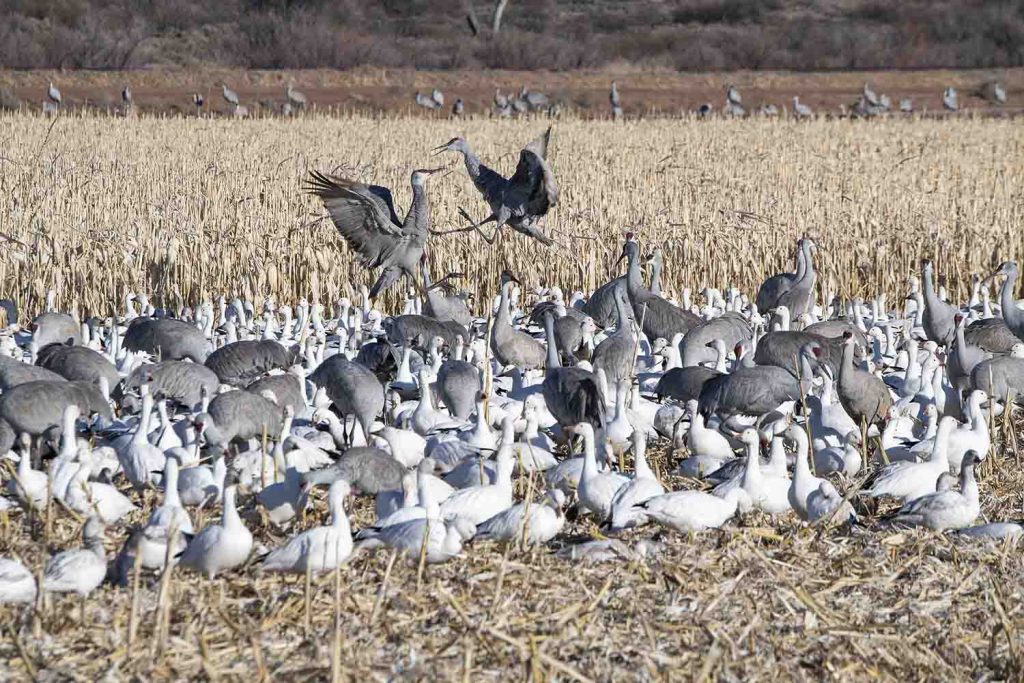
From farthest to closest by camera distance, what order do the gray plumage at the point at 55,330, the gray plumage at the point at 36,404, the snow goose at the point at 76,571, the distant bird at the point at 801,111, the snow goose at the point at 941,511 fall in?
1. the distant bird at the point at 801,111
2. the gray plumage at the point at 55,330
3. the gray plumage at the point at 36,404
4. the snow goose at the point at 941,511
5. the snow goose at the point at 76,571

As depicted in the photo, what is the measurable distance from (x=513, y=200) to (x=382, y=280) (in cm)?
120

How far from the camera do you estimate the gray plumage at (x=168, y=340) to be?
957cm

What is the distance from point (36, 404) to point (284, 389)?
1457mm

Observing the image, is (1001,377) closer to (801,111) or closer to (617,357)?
(617,357)

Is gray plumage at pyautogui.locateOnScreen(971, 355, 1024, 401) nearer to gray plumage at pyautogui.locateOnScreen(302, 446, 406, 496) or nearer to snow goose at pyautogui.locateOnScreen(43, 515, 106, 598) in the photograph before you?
gray plumage at pyautogui.locateOnScreen(302, 446, 406, 496)

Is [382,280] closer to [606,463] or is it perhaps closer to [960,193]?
[606,463]

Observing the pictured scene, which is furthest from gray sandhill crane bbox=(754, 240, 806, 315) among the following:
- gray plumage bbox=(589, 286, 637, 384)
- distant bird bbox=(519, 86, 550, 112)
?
distant bird bbox=(519, 86, 550, 112)

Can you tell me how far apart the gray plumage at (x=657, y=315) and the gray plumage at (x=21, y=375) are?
435 cm

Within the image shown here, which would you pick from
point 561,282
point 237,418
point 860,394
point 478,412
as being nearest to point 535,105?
point 561,282

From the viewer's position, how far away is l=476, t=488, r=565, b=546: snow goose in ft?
19.0

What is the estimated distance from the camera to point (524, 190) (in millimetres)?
11289

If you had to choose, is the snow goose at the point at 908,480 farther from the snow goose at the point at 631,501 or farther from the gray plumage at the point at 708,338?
the gray plumage at the point at 708,338

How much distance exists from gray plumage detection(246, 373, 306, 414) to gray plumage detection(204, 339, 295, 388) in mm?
689

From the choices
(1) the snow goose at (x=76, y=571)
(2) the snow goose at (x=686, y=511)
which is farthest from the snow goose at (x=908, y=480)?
(1) the snow goose at (x=76, y=571)
